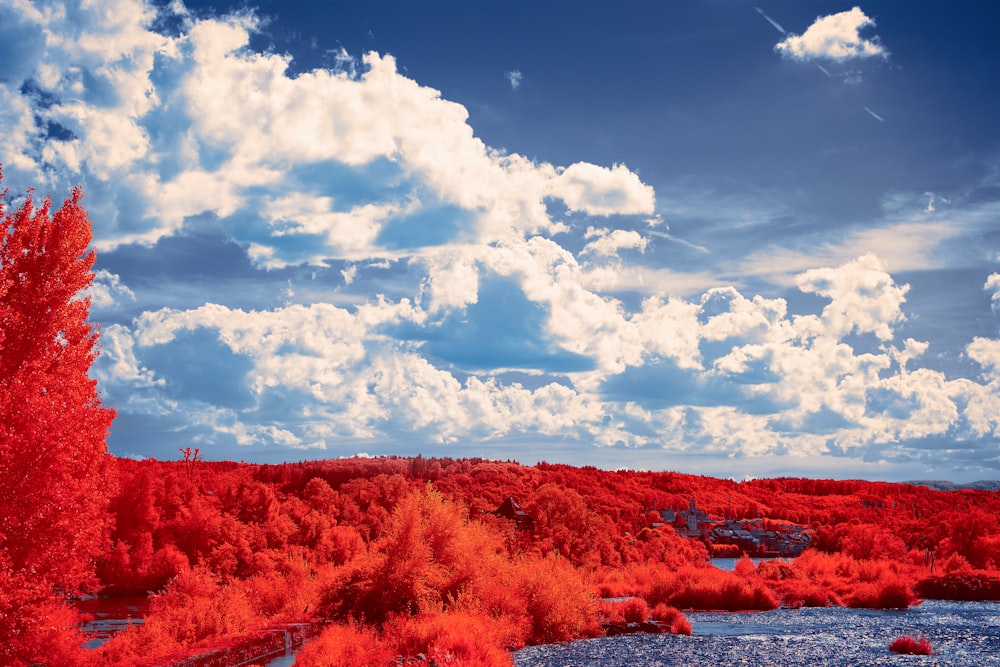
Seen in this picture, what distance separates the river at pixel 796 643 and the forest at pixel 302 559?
278cm

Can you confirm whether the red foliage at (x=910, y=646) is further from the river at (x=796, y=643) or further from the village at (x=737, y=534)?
the village at (x=737, y=534)

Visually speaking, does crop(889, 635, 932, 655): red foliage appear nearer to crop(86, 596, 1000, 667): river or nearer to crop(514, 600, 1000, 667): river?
crop(514, 600, 1000, 667): river

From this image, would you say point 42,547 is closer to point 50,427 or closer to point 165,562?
point 50,427

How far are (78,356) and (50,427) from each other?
4082 millimetres

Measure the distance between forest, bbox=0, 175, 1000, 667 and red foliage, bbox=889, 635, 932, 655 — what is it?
1146cm

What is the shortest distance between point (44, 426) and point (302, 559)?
46109mm

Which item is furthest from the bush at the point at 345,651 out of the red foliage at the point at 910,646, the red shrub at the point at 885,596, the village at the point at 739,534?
the village at the point at 739,534

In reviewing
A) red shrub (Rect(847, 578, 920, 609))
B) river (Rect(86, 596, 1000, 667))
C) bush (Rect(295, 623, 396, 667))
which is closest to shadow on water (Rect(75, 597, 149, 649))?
river (Rect(86, 596, 1000, 667))

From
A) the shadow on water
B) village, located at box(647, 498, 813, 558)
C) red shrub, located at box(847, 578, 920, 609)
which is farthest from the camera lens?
village, located at box(647, 498, 813, 558)

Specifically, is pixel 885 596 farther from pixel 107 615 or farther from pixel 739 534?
pixel 739 534

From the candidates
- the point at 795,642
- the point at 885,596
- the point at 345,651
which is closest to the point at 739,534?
the point at 885,596

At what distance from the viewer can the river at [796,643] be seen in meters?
34.7

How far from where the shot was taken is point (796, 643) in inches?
1553

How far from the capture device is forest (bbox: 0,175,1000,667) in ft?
70.5
